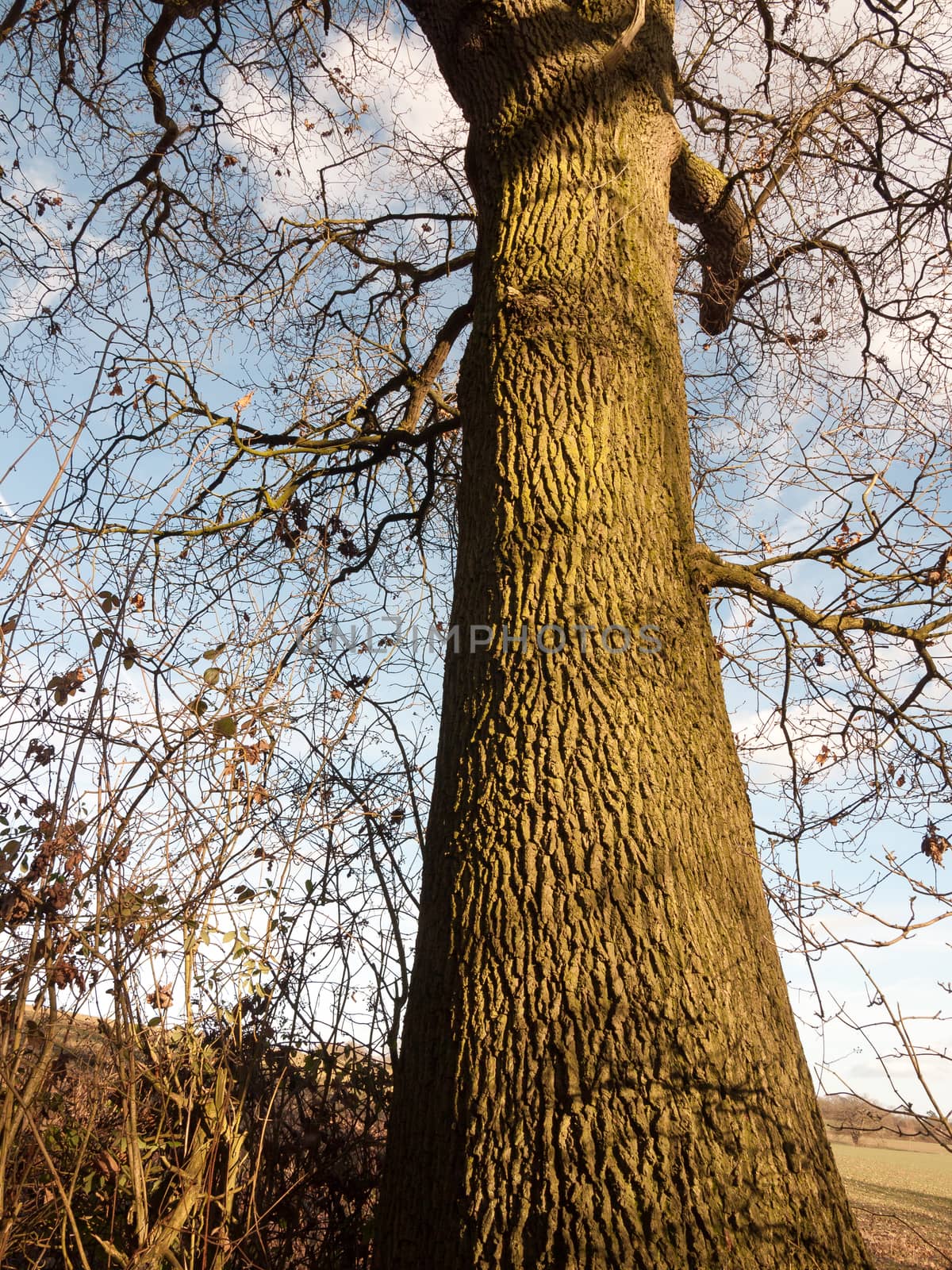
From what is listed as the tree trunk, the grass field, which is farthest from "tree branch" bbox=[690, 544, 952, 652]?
the grass field

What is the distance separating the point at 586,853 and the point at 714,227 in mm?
3493

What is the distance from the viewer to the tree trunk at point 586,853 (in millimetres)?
1541

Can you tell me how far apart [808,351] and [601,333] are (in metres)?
2.73

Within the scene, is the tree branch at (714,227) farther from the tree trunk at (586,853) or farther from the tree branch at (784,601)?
the tree branch at (784,601)

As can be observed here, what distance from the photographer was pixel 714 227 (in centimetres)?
412

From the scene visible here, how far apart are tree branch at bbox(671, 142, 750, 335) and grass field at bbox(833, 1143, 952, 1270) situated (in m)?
3.87

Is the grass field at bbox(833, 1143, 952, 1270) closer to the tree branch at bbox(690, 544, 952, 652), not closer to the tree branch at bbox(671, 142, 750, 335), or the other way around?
the tree branch at bbox(690, 544, 952, 652)

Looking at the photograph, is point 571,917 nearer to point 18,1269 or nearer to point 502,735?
point 502,735

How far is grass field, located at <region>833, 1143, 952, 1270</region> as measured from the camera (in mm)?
4766

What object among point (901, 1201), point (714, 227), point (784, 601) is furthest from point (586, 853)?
point (901, 1201)

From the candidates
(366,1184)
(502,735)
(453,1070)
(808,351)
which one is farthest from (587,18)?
(366,1184)

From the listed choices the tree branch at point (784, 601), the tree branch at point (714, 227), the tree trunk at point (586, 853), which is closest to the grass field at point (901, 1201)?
the tree trunk at point (586, 853)

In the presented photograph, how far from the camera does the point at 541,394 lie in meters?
2.48

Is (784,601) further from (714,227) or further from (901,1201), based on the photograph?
(901,1201)
